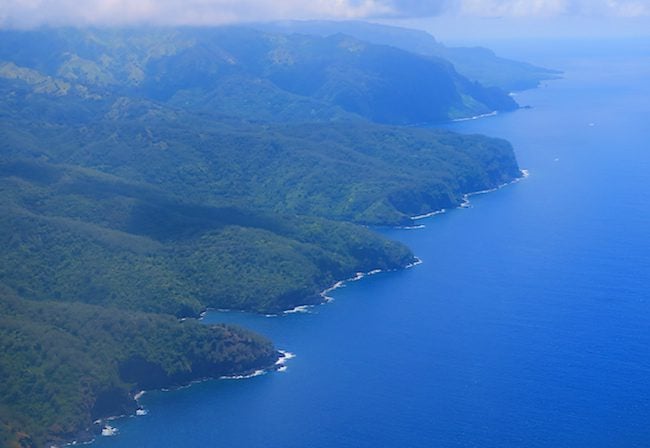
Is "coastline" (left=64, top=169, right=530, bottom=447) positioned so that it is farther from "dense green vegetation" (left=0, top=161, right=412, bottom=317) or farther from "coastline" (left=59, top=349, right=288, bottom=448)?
"dense green vegetation" (left=0, top=161, right=412, bottom=317)

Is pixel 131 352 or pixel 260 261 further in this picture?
pixel 260 261

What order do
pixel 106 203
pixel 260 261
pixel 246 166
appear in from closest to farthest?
1. pixel 260 261
2. pixel 106 203
3. pixel 246 166

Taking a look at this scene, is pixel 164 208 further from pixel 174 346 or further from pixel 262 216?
pixel 174 346

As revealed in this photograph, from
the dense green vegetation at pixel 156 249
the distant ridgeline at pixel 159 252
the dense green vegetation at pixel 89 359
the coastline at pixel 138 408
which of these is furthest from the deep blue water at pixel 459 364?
Answer: the dense green vegetation at pixel 156 249

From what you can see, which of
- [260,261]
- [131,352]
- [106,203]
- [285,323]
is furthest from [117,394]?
[106,203]

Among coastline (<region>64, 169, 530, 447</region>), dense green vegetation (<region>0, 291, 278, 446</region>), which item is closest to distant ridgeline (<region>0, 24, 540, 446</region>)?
dense green vegetation (<region>0, 291, 278, 446</region>)

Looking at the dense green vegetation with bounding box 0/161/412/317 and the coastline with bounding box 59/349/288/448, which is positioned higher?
the dense green vegetation with bounding box 0/161/412/317

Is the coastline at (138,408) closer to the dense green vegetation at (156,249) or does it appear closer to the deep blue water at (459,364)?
the deep blue water at (459,364)

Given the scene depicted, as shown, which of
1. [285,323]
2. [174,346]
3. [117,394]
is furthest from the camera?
[285,323]
